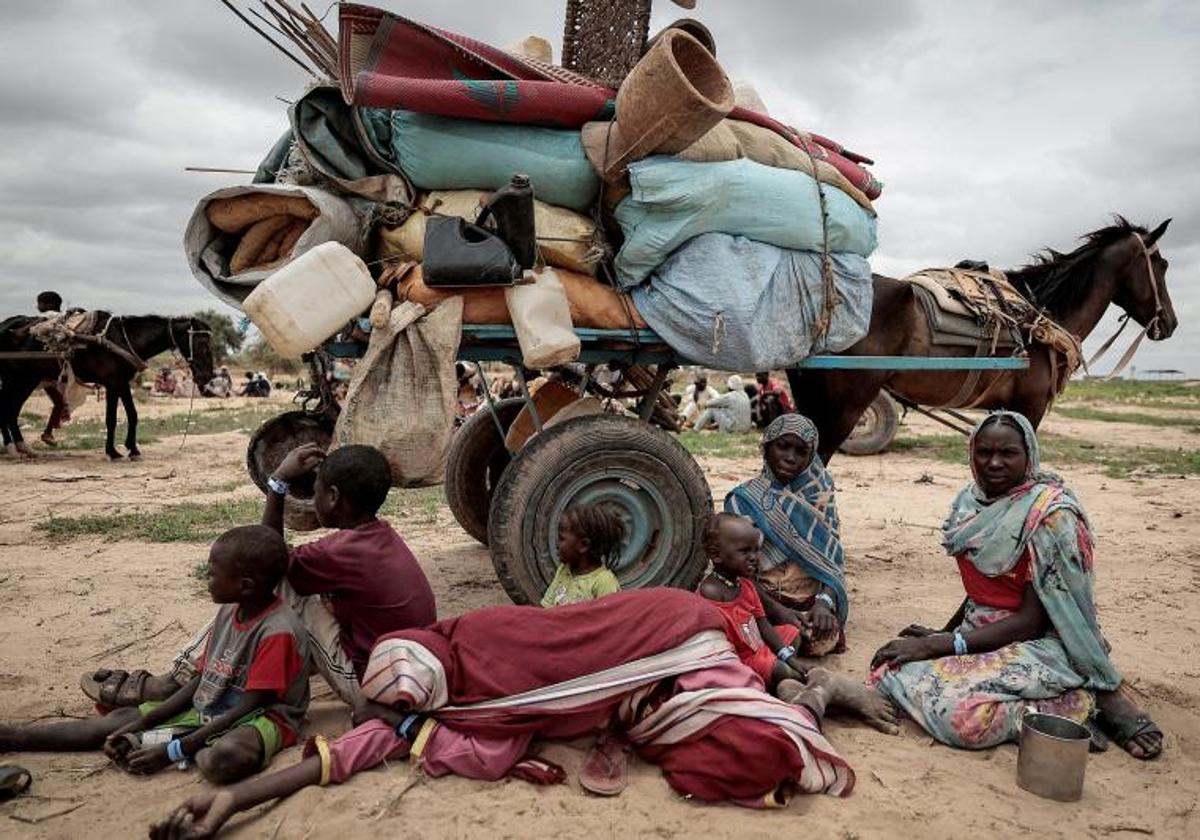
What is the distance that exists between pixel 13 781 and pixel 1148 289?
7.76 meters

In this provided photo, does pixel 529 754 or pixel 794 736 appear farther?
pixel 529 754

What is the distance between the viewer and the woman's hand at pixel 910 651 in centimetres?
311

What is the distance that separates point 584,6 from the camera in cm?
441

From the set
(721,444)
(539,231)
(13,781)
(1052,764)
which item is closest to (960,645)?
(1052,764)

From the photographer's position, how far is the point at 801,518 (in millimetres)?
3828

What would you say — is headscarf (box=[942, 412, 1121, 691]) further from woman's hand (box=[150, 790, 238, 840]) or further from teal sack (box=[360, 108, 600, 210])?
woman's hand (box=[150, 790, 238, 840])

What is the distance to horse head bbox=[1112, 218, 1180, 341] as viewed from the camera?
647 centimetres

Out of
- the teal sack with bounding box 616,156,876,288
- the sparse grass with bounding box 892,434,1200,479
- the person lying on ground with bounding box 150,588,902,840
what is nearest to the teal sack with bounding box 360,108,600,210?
the teal sack with bounding box 616,156,876,288

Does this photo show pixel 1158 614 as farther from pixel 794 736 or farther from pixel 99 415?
pixel 99 415

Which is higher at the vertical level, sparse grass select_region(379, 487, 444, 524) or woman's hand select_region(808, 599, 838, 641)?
woman's hand select_region(808, 599, 838, 641)

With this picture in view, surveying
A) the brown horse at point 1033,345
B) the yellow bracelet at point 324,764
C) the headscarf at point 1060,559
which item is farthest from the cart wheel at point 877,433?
the yellow bracelet at point 324,764

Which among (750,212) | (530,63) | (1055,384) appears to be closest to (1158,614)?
(1055,384)

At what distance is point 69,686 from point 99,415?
788 inches

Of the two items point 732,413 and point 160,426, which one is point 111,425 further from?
point 732,413
